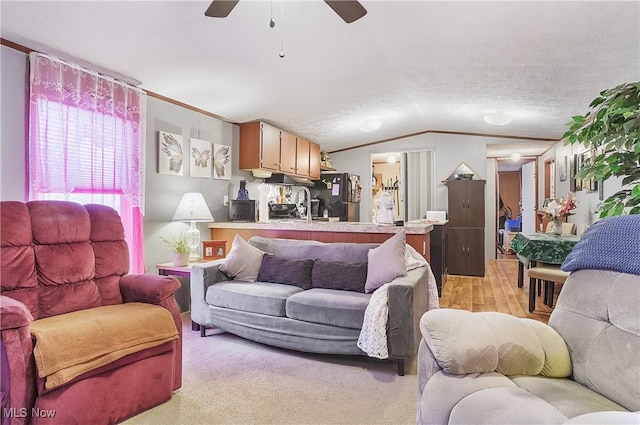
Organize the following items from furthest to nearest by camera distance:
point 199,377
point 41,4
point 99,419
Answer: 1. point 199,377
2. point 41,4
3. point 99,419

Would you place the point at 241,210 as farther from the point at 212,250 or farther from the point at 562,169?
the point at 562,169

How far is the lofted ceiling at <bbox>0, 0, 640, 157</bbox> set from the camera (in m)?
2.33

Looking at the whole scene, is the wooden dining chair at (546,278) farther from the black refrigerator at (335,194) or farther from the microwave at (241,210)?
the microwave at (241,210)

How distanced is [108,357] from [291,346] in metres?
1.30

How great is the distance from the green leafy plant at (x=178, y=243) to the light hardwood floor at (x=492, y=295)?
2991 millimetres

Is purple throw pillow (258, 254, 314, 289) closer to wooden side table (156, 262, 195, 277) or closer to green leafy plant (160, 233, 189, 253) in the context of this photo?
wooden side table (156, 262, 195, 277)

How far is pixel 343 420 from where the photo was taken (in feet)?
6.33

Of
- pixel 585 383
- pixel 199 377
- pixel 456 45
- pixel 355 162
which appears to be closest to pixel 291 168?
pixel 355 162

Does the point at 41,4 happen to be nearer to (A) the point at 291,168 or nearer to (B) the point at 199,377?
(B) the point at 199,377

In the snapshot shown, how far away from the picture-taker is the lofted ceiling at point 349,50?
7.64 feet

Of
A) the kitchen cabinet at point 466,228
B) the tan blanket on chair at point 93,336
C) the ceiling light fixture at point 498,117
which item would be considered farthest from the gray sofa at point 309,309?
the kitchen cabinet at point 466,228

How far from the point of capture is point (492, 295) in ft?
15.8

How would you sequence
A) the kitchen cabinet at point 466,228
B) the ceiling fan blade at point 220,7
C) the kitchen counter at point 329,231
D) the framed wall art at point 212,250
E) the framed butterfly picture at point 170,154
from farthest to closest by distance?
the kitchen cabinet at point 466,228 → the framed wall art at point 212,250 → the framed butterfly picture at point 170,154 → the kitchen counter at point 329,231 → the ceiling fan blade at point 220,7

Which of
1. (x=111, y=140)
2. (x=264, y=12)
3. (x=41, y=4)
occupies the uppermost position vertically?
(x=264, y=12)
